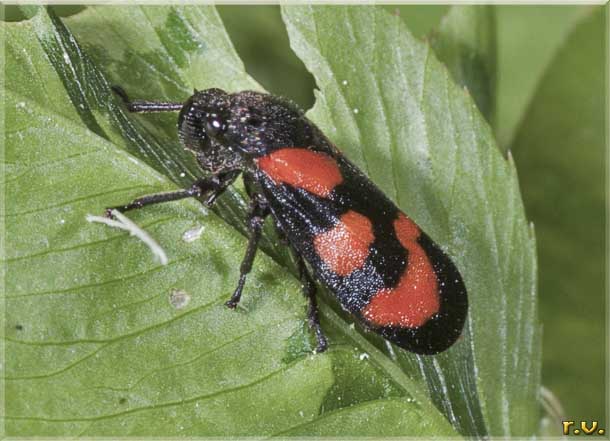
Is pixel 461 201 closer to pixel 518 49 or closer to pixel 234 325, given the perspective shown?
pixel 234 325

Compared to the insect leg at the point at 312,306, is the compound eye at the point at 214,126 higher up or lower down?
higher up

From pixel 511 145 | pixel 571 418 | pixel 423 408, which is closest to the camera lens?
pixel 423 408

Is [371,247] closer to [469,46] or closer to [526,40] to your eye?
[469,46]

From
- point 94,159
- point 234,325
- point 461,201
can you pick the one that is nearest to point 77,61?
point 94,159

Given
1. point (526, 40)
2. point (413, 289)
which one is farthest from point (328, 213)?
point (526, 40)

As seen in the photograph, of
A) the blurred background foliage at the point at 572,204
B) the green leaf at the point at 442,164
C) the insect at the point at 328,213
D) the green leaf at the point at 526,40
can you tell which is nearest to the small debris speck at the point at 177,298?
the insect at the point at 328,213

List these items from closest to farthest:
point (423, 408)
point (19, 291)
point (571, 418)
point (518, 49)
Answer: point (19, 291), point (423, 408), point (571, 418), point (518, 49)

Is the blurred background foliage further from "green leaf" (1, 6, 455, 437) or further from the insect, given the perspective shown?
"green leaf" (1, 6, 455, 437)

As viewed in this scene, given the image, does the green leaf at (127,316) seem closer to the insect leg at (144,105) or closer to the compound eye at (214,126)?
the insect leg at (144,105)
